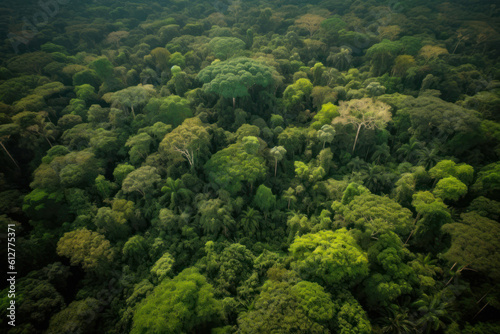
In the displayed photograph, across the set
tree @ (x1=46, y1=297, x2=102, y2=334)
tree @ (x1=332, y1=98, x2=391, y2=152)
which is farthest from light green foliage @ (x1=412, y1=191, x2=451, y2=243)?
tree @ (x1=46, y1=297, x2=102, y2=334)

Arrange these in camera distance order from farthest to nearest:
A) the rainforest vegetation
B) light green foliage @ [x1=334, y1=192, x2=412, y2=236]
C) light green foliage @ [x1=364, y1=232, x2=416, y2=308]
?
light green foliage @ [x1=334, y1=192, x2=412, y2=236]
the rainforest vegetation
light green foliage @ [x1=364, y1=232, x2=416, y2=308]

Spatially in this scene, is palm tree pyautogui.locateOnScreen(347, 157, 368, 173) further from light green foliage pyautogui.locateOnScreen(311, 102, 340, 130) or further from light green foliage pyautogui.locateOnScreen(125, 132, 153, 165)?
light green foliage pyautogui.locateOnScreen(125, 132, 153, 165)

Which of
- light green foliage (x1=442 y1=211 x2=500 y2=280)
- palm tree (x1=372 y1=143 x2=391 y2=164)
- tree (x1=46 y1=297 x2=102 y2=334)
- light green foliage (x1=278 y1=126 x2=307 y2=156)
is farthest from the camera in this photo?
light green foliage (x1=278 y1=126 x2=307 y2=156)

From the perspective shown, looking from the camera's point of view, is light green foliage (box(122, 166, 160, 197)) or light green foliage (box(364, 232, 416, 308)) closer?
light green foliage (box(364, 232, 416, 308))

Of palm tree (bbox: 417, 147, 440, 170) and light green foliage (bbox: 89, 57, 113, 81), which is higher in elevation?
light green foliage (bbox: 89, 57, 113, 81)

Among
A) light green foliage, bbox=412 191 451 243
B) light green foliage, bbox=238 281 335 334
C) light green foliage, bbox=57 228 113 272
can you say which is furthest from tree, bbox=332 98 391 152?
light green foliage, bbox=57 228 113 272

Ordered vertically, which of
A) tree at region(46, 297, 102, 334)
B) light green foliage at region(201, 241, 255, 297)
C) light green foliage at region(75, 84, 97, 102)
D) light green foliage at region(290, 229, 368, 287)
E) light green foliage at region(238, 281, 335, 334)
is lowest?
tree at region(46, 297, 102, 334)

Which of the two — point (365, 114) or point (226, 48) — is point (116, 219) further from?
point (226, 48)

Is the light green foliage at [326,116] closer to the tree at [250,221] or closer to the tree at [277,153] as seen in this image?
the tree at [277,153]
